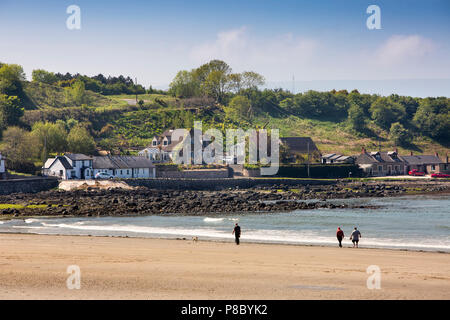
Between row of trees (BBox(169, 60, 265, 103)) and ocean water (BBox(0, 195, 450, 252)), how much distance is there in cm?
10189

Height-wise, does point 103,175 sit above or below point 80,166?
below

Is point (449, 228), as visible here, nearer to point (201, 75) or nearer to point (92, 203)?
point (92, 203)

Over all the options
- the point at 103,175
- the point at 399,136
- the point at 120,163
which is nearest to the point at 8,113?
the point at 120,163

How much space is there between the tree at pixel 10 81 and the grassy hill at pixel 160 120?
298cm

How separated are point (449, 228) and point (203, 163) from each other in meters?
63.6

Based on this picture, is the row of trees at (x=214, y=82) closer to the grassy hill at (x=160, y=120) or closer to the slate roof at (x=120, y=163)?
the grassy hill at (x=160, y=120)

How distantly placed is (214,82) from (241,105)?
1262 centimetres

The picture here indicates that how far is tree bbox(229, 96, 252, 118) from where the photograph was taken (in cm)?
14314

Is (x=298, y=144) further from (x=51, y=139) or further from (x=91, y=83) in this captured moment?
(x=91, y=83)

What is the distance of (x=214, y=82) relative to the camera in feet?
495

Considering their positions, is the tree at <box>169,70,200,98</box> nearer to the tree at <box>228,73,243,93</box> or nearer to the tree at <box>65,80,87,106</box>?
the tree at <box>228,73,243,93</box>

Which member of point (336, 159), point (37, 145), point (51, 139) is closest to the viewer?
point (37, 145)

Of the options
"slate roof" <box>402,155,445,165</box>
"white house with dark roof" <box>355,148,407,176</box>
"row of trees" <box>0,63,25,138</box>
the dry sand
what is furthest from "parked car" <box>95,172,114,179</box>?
"slate roof" <box>402,155,445,165</box>

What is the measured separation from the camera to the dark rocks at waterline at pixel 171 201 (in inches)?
1997
